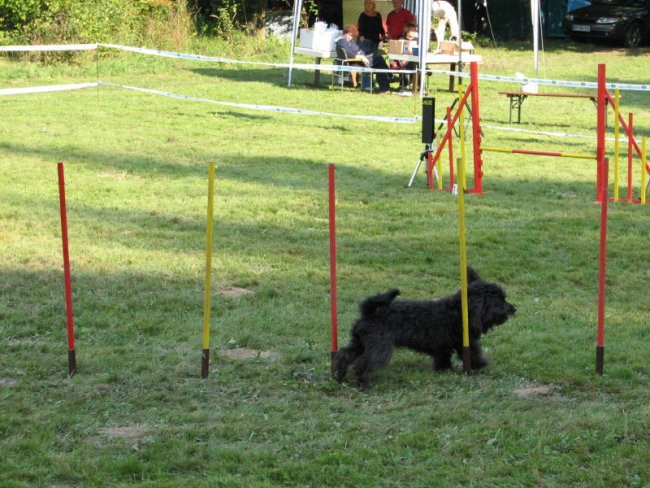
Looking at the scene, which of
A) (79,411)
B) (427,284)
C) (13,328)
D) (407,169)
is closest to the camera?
(79,411)

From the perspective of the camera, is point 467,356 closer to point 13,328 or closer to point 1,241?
point 13,328

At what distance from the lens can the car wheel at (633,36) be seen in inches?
1232

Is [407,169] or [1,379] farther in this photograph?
[407,169]

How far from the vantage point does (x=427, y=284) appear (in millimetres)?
8805

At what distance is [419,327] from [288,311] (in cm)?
185

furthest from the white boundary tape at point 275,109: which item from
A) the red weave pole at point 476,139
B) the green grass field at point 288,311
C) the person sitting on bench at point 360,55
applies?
the red weave pole at point 476,139

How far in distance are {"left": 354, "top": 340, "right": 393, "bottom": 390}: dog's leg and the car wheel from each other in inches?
1096

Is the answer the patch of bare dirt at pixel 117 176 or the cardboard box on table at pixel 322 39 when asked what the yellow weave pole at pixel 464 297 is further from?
the cardboard box on table at pixel 322 39

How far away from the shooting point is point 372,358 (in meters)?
6.14

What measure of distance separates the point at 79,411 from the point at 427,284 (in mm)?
3932

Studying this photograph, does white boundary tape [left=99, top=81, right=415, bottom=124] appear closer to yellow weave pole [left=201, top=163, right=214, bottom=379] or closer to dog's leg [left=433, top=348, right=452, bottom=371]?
dog's leg [left=433, top=348, right=452, bottom=371]

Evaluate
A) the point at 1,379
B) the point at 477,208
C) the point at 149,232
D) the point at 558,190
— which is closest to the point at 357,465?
the point at 1,379

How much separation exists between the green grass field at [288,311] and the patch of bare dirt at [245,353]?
0.02m

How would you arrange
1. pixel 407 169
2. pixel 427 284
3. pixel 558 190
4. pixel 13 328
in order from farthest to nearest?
pixel 407 169 → pixel 558 190 → pixel 427 284 → pixel 13 328
